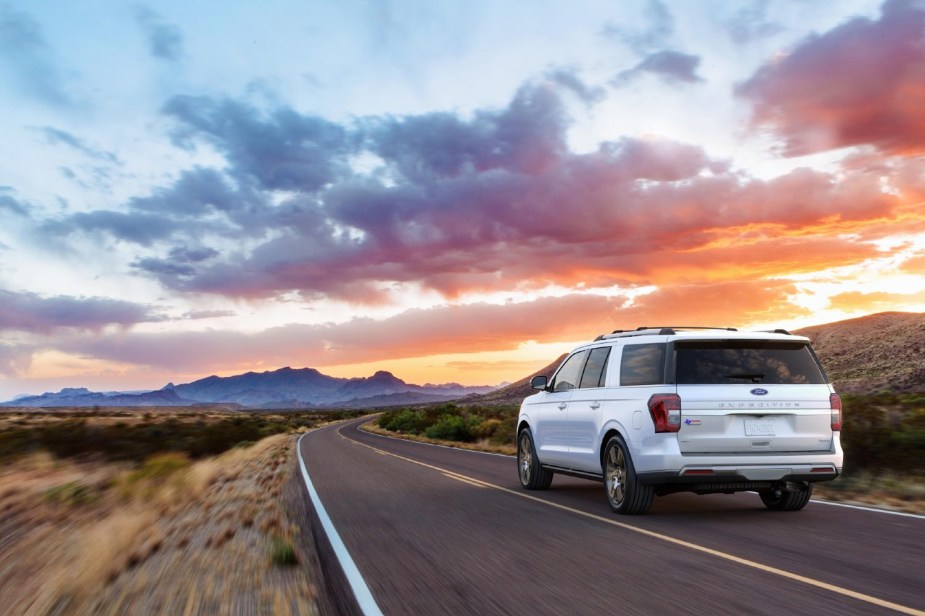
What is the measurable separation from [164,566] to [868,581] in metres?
6.47

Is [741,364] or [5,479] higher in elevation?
[741,364]

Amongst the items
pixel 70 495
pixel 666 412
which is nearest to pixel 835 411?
pixel 666 412

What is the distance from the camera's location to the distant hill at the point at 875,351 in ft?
176

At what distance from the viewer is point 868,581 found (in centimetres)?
627

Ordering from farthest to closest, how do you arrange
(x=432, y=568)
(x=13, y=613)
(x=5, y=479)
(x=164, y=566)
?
(x=5, y=479), (x=164, y=566), (x=432, y=568), (x=13, y=613)

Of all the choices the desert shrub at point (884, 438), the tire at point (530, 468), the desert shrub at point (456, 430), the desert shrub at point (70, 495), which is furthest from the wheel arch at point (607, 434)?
the desert shrub at point (456, 430)

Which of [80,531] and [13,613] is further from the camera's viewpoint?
[80,531]

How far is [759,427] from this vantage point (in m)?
9.41

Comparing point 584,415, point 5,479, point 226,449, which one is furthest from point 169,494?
point 226,449

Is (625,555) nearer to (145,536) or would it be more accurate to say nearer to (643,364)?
(643,364)

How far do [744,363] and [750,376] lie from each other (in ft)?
0.58

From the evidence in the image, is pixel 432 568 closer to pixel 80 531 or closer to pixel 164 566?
pixel 164 566

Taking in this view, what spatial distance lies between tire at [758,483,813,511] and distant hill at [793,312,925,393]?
3963cm

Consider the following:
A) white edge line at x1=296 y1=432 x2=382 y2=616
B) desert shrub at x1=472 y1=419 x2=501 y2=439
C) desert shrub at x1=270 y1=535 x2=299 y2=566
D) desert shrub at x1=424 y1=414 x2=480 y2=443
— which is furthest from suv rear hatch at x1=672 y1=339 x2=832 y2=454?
desert shrub at x1=424 y1=414 x2=480 y2=443
